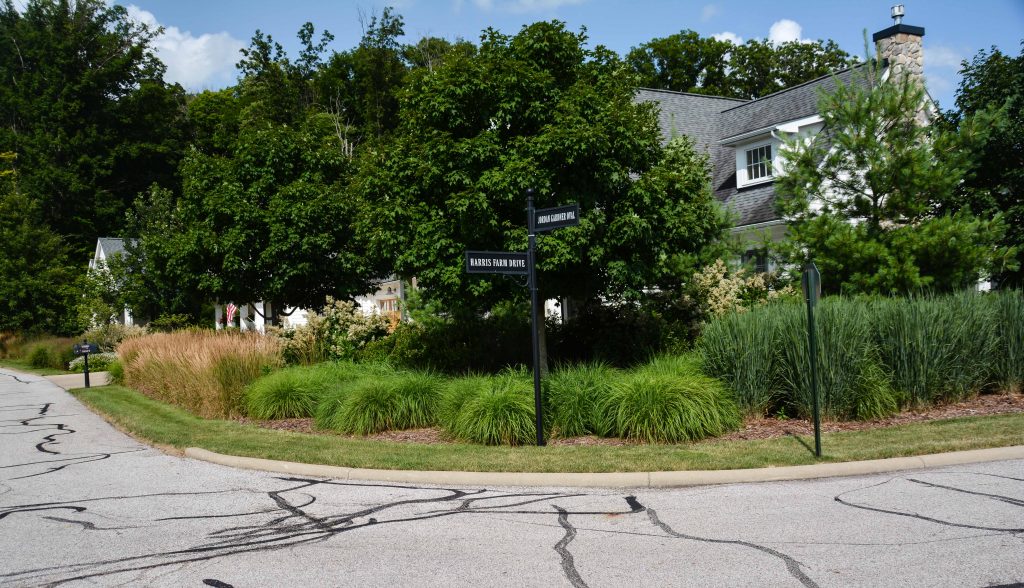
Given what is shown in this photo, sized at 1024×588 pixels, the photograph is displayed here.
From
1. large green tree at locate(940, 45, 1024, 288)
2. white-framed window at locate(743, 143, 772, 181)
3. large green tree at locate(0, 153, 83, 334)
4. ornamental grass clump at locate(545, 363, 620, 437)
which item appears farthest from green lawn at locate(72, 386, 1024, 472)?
large green tree at locate(0, 153, 83, 334)

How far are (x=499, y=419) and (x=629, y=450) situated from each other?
202cm

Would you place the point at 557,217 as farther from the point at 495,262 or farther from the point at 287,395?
the point at 287,395

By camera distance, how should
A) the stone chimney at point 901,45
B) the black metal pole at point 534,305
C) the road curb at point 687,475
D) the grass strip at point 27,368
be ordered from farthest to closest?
the grass strip at point 27,368, the stone chimney at point 901,45, the black metal pole at point 534,305, the road curb at point 687,475

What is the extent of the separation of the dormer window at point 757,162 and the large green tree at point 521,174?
36.7 feet

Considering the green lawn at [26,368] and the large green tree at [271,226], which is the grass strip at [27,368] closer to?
the green lawn at [26,368]

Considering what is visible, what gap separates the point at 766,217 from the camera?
70.2 feet

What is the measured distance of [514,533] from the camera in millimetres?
6367

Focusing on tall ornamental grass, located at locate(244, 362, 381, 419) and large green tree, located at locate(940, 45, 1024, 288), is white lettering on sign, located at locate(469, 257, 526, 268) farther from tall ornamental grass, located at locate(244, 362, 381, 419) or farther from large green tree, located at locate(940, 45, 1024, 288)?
large green tree, located at locate(940, 45, 1024, 288)

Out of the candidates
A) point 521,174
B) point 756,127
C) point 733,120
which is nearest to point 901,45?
point 756,127

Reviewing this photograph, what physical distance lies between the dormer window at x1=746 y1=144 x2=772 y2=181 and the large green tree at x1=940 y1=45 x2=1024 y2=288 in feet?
18.6

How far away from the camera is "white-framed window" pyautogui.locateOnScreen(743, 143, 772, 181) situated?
78.2ft

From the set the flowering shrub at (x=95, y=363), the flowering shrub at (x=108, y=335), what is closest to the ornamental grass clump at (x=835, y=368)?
the flowering shrub at (x=95, y=363)

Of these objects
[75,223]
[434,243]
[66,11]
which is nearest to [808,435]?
[434,243]

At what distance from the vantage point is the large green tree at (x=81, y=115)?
58469 millimetres
